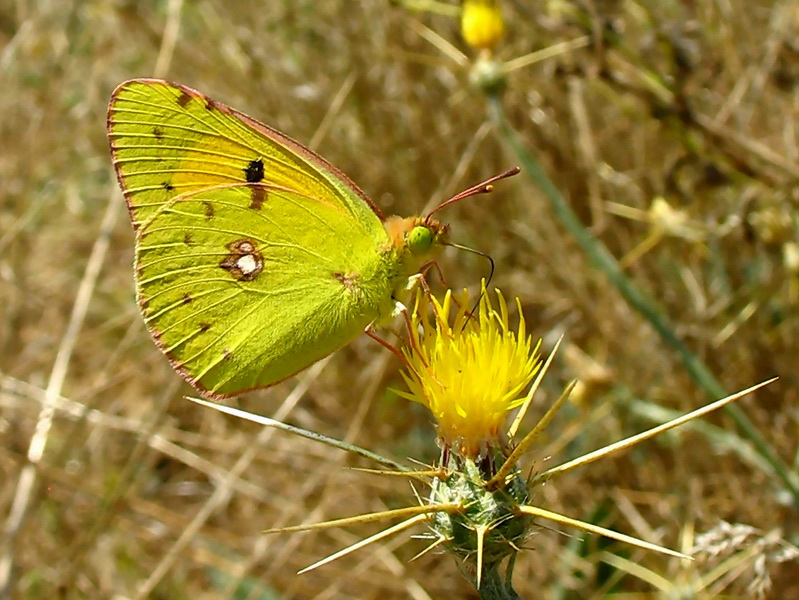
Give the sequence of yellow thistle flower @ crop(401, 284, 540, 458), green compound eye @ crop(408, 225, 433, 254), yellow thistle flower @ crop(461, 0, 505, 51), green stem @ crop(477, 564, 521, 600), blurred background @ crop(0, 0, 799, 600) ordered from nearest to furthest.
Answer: green stem @ crop(477, 564, 521, 600) → yellow thistle flower @ crop(401, 284, 540, 458) → green compound eye @ crop(408, 225, 433, 254) → yellow thistle flower @ crop(461, 0, 505, 51) → blurred background @ crop(0, 0, 799, 600)

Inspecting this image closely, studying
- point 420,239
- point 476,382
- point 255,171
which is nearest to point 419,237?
point 420,239

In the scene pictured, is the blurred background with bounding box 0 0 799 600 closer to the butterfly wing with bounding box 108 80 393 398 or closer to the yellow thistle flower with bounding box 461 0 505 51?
the yellow thistle flower with bounding box 461 0 505 51

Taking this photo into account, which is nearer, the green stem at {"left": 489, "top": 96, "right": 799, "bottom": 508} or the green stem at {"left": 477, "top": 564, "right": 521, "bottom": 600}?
the green stem at {"left": 477, "top": 564, "right": 521, "bottom": 600}

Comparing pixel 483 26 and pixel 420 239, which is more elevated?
pixel 483 26

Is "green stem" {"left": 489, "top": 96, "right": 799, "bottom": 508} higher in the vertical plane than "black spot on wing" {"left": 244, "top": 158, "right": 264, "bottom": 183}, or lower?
lower

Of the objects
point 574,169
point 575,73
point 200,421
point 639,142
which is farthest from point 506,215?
point 200,421

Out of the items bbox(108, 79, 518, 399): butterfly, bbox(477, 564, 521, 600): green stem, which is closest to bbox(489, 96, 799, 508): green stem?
bbox(108, 79, 518, 399): butterfly

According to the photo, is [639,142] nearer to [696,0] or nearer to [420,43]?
[696,0]

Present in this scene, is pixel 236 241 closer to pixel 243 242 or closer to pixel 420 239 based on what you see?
pixel 243 242
